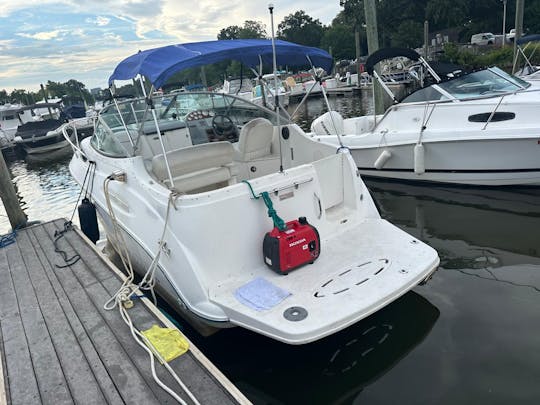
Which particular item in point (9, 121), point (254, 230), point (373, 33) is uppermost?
point (373, 33)

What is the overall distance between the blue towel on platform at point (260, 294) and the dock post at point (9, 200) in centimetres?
492

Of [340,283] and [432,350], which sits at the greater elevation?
[340,283]

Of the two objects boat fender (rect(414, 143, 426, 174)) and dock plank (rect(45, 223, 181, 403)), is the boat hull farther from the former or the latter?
dock plank (rect(45, 223, 181, 403))

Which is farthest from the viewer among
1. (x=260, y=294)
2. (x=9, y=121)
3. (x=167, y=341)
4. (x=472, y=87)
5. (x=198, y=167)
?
(x=9, y=121)

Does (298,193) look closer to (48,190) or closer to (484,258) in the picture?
(484,258)

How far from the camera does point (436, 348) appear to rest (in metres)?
3.36

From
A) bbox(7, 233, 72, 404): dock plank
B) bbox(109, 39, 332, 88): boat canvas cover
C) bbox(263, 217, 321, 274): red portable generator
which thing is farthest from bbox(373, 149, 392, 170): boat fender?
bbox(7, 233, 72, 404): dock plank

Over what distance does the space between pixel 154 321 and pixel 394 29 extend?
59750 millimetres

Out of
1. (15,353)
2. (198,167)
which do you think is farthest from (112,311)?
(198,167)

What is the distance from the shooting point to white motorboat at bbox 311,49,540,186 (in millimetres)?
6297

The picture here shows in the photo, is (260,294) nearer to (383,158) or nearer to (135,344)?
(135,344)

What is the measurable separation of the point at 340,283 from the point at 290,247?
1.69 feet

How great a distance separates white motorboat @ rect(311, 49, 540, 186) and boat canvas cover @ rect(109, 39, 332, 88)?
4.90 ft

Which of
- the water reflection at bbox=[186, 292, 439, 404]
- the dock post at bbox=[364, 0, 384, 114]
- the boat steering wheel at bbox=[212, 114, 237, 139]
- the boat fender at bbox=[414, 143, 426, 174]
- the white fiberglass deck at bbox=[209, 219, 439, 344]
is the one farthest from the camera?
the dock post at bbox=[364, 0, 384, 114]
